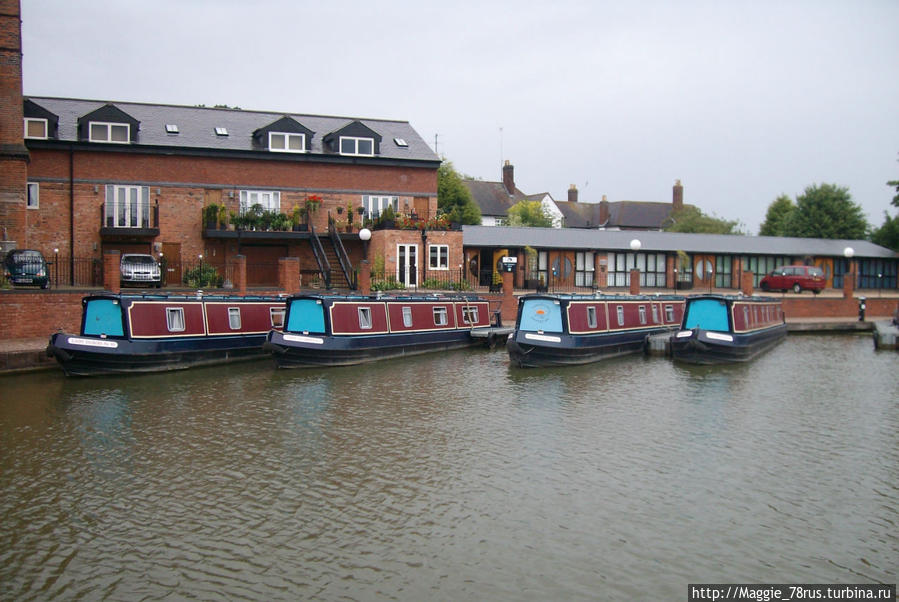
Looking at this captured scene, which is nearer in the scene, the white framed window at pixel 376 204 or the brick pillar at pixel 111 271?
the brick pillar at pixel 111 271

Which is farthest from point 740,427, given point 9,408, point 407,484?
point 9,408

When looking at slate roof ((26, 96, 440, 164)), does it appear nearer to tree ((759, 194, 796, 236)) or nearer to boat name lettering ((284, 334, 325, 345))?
boat name lettering ((284, 334, 325, 345))

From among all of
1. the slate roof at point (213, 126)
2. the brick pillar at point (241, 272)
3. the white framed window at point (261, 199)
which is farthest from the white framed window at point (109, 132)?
the brick pillar at point (241, 272)

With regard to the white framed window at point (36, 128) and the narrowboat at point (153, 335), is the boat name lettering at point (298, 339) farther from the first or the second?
the white framed window at point (36, 128)

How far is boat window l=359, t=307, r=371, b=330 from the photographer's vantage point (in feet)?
70.4

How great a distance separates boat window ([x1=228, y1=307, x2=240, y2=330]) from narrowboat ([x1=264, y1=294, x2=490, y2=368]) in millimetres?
1528

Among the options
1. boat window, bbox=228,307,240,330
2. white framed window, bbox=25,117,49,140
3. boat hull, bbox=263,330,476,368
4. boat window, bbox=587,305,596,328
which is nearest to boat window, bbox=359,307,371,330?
boat hull, bbox=263,330,476,368

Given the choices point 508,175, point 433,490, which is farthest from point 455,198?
point 433,490

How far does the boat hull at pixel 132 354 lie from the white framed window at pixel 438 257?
1141 cm

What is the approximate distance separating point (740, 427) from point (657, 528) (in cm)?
582

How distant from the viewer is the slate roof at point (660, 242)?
120 feet

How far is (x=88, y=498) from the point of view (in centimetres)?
973

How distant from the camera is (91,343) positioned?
17.7 metres

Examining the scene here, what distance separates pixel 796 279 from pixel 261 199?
26382mm
